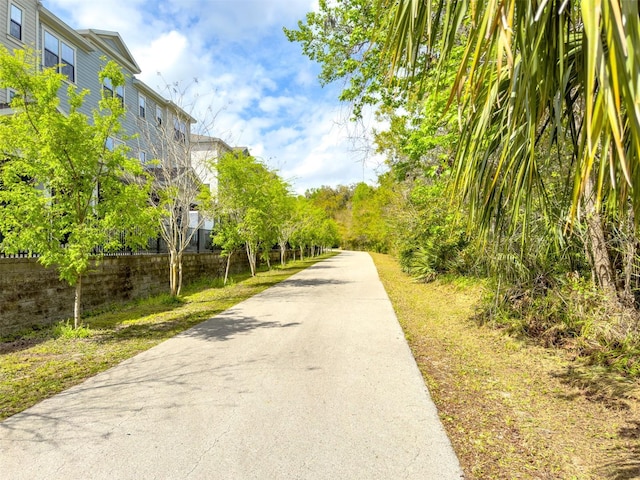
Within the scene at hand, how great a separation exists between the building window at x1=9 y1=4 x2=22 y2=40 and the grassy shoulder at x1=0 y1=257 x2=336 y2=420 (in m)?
11.0

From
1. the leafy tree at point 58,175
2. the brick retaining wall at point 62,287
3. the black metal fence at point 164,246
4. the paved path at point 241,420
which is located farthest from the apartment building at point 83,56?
the paved path at point 241,420

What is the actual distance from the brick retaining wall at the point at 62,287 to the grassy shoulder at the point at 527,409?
7.46m

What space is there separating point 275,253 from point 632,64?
107 ft

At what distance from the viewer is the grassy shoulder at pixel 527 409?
2983 millimetres

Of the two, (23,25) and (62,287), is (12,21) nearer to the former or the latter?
(23,25)

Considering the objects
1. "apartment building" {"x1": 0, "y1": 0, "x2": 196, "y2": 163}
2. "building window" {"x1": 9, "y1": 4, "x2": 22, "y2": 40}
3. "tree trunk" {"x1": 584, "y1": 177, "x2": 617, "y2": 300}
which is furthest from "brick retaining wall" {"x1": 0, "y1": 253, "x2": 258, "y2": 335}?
"building window" {"x1": 9, "y1": 4, "x2": 22, "y2": 40}

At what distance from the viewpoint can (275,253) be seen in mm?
33219

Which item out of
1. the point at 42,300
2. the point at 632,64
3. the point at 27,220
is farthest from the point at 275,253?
the point at 632,64

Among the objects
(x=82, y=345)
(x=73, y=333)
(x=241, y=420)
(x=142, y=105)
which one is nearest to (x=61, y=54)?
(x=142, y=105)

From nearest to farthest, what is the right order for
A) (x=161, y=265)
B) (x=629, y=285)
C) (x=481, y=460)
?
(x=481, y=460) → (x=629, y=285) → (x=161, y=265)

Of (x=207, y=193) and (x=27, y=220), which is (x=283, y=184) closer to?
(x=207, y=193)

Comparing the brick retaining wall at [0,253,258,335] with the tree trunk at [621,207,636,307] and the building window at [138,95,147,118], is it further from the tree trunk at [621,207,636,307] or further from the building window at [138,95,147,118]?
the building window at [138,95,147,118]

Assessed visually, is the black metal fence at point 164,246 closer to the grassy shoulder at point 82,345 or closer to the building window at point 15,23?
the grassy shoulder at point 82,345

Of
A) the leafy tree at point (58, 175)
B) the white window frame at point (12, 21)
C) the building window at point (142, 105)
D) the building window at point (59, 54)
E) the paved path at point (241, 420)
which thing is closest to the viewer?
the paved path at point (241, 420)
